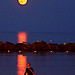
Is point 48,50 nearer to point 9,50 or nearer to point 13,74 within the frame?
point 9,50

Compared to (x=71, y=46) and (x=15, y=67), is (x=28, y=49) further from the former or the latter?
(x=15, y=67)

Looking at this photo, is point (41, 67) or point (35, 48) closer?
point (41, 67)

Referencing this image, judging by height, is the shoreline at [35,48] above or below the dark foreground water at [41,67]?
above

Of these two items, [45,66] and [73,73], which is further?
[45,66]

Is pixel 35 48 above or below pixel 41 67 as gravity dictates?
above

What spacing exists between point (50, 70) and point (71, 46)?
13.9 m

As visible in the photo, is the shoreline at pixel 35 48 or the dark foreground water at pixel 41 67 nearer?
the dark foreground water at pixel 41 67

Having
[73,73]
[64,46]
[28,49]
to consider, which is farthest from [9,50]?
[73,73]

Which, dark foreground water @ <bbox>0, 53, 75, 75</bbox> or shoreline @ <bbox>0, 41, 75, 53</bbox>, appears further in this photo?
shoreline @ <bbox>0, 41, 75, 53</bbox>

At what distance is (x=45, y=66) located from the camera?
20453mm

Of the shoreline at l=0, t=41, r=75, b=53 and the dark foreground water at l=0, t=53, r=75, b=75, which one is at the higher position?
the shoreline at l=0, t=41, r=75, b=53

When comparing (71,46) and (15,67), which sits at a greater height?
(71,46)

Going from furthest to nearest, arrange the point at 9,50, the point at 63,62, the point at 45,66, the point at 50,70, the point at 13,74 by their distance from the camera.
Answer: the point at 9,50 → the point at 63,62 → the point at 45,66 → the point at 50,70 → the point at 13,74

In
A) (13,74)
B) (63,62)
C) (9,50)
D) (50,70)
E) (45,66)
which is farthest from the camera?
(9,50)
